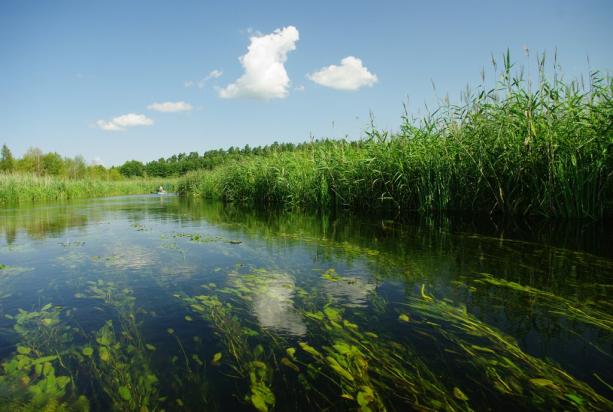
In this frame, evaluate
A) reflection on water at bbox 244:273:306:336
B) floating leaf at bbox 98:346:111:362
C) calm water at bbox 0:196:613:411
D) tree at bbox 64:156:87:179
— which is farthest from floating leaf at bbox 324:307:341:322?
tree at bbox 64:156:87:179

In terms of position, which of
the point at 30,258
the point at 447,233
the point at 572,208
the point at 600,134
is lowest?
the point at 30,258

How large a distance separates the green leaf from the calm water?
0.05ft

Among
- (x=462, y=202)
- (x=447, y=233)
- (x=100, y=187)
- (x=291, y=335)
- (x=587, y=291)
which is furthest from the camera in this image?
(x=100, y=187)

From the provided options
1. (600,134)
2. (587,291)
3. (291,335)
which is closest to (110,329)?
(291,335)

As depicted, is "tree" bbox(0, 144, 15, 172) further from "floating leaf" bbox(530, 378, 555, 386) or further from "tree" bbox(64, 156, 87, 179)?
"floating leaf" bbox(530, 378, 555, 386)

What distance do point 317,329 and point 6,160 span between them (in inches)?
2387

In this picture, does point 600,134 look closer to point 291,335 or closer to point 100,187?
point 291,335

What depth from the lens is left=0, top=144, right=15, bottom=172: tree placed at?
45.0 meters

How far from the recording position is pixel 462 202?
743 cm

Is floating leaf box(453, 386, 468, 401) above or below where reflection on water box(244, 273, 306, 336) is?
above

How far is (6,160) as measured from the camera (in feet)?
148

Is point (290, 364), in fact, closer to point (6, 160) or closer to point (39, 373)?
point (39, 373)

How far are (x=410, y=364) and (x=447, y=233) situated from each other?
421cm

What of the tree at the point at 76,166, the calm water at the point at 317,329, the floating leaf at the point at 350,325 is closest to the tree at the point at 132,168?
the tree at the point at 76,166
